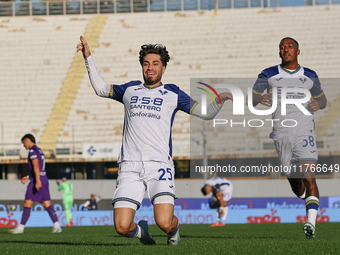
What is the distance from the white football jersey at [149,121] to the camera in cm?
588

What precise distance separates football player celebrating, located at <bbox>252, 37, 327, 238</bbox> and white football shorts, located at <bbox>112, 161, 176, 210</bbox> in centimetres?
234

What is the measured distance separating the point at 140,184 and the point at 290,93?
2852 mm

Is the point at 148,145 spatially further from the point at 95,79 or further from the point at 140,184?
the point at 95,79

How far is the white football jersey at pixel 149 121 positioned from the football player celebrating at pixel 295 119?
Result: 1.92m

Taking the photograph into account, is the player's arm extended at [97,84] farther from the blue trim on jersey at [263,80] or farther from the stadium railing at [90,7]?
the stadium railing at [90,7]

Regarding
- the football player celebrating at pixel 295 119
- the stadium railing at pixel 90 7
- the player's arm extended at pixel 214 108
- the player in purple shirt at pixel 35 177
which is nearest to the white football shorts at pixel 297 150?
the football player celebrating at pixel 295 119

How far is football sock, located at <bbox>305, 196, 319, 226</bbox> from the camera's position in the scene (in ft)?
23.2

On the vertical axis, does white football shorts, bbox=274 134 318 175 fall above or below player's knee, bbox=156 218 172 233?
above

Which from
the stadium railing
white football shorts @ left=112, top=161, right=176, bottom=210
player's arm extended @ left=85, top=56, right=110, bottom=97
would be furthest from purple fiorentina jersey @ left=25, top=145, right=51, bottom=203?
the stadium railing

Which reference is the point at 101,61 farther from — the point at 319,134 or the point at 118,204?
the point at 118,204

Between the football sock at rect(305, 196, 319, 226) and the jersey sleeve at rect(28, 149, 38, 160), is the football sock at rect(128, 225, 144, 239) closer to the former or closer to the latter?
the football sock at rect(305, 196, 319, 226)

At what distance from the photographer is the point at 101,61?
35969 millimetres

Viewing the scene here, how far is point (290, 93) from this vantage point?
298 inches

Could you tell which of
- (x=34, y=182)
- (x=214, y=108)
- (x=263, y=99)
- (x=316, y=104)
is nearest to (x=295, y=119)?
(x=316, y=104)
